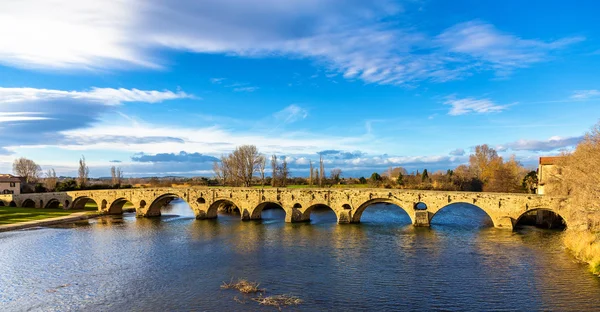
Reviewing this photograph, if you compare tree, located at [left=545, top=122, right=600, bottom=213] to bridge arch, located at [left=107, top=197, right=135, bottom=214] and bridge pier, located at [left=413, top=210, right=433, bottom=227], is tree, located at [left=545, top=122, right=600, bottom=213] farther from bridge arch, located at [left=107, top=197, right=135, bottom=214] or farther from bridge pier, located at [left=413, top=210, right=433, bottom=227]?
bridge arch, located at [left=107, top=197, right=135, bottom=214]

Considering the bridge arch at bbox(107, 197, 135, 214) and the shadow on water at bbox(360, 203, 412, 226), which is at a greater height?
the bridge arch at bbox(107, 197, 135, 214)

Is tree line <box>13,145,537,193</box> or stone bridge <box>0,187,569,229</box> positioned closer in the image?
stone bridge <box>0,187,569,229</box>

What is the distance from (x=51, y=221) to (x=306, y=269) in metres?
43.8

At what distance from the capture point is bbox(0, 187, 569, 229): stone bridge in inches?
1585

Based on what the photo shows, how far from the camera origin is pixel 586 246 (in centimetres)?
2808

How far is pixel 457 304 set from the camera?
20.9 meters

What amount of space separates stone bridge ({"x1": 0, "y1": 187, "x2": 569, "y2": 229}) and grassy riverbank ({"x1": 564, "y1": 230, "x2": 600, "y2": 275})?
5.42 m

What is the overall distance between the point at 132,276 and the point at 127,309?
21.6 ft

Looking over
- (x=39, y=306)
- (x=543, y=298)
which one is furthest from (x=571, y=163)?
(x=39, y=306)

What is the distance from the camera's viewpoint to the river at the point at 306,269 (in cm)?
2153

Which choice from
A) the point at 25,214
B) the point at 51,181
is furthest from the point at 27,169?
the point at 25,214

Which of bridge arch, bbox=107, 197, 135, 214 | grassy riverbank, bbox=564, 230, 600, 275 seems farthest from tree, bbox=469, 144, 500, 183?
bridge arch, bbox=107, 197, 135, 214

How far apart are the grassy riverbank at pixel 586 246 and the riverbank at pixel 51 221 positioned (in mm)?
58523

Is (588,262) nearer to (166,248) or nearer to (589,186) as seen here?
(589,186)
